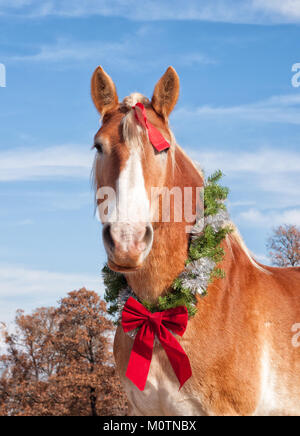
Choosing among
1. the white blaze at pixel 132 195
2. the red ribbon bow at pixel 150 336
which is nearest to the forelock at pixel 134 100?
the white blaze at pixel 132 195

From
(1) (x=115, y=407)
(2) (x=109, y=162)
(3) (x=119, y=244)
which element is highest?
(2) (x=109, y=162)

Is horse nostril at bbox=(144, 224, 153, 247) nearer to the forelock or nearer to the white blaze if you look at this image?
the white blaze

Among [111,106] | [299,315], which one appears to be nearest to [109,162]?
[111,106]

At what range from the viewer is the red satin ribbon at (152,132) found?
421 centimetres

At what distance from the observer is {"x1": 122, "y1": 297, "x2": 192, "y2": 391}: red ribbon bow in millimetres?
4316

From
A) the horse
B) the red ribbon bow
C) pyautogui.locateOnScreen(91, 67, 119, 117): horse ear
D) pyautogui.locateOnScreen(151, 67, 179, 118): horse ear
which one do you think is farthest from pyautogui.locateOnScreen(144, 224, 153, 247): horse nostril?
pyautogui.locateOnScreen(91, 67, 119, 117): horse ear

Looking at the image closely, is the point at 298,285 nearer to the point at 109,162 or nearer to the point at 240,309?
the point at 240,309

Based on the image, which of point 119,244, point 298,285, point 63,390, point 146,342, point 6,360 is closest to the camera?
point 119,244

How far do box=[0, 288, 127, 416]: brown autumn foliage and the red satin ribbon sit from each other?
52.0 ft

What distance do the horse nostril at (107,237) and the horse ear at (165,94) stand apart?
1488 mm

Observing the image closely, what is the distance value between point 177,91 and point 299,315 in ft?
9.04

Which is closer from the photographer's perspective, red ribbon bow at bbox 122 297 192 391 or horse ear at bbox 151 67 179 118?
red ribbon bow at bbox 122 297 192 391

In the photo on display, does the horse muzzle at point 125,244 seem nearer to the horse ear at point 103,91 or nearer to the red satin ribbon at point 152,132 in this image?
the red satin ribbon at point 152,132
